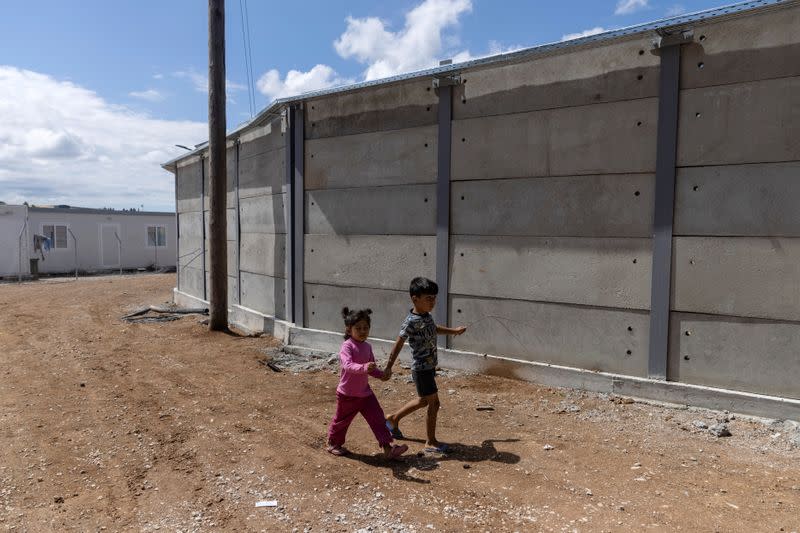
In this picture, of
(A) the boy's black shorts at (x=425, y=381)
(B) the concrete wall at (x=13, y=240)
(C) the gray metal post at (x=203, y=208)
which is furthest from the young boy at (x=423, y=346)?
(B) the concrete wall at (x=13, y=240)

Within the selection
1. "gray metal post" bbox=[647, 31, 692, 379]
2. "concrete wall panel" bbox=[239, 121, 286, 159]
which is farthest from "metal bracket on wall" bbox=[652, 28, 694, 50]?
"concrete wall panel" bbox=[239, 121, 286, 159]

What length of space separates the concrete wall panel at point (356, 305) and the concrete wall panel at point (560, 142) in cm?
201

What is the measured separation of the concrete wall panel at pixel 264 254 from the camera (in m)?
9.63

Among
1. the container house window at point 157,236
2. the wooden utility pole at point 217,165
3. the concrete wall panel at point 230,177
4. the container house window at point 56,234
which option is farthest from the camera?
the container house window at point 157,236

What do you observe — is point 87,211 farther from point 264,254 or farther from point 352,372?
point 352,372

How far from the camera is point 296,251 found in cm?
889

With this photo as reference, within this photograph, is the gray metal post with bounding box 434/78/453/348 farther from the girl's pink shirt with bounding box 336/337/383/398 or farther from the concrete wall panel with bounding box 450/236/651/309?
the girl's pink shirt with bounding box 336/337/383/398

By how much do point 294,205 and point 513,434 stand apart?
5.42 m

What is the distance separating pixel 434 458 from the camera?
4383 mm

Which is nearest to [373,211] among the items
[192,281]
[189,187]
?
[192,281]

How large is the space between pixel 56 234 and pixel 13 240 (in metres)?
2.34

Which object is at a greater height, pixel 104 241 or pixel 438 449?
pixel 104 241

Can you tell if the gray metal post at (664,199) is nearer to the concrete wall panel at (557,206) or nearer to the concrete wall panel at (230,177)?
the concrete wall panel at (557,206)

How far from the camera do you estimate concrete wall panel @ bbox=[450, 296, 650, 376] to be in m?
5.82
